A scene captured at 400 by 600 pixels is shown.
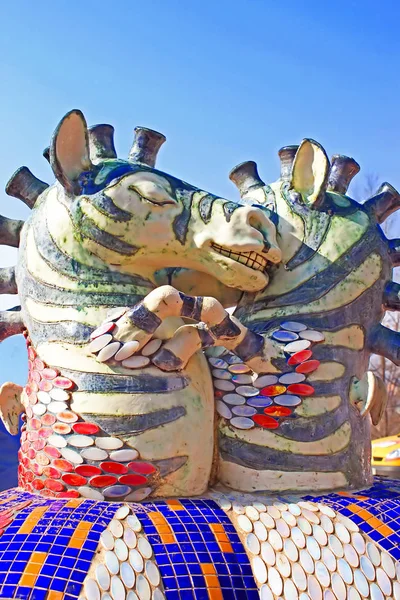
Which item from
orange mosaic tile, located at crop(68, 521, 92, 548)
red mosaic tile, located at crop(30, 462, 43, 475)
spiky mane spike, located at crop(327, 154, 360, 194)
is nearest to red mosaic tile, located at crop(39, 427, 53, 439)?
red mosaic tile, located at crop(30, 462, 43, 475)

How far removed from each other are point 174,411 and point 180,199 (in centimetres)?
85

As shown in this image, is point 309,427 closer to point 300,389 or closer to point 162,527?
point 300,389

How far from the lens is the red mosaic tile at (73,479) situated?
246cm

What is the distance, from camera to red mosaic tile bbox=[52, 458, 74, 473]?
8.13 feet

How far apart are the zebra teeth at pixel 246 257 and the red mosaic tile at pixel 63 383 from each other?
31.1 inches

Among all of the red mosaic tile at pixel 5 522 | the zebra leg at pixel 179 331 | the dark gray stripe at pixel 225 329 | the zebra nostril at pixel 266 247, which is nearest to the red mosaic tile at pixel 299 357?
the zebra leg at pixel 179 331

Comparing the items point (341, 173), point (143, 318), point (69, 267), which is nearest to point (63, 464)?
point (143, 318)

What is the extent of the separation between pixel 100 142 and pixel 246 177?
2.53 ft

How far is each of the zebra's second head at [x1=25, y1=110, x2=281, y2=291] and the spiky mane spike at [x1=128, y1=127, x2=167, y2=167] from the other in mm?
→ 193

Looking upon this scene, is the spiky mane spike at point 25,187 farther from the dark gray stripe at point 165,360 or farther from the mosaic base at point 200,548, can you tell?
the mosaic base at point 200,548

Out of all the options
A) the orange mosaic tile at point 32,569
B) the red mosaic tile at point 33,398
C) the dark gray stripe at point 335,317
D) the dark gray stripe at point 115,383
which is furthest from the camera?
the dark gray stripe at point 335,317

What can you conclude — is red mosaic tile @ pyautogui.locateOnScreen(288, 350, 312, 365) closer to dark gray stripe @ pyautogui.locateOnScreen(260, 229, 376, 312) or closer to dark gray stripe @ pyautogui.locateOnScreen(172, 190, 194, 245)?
dark gray stripe @ pyautogui.locateOnScreen(260, 229, 376, 312)

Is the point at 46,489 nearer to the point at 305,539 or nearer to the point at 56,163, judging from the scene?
the point at 305,539

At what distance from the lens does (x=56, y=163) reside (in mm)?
2697
